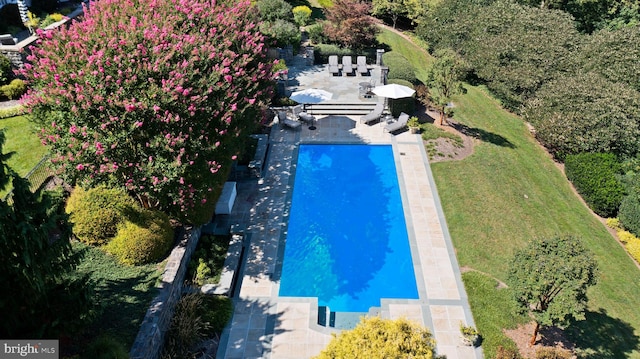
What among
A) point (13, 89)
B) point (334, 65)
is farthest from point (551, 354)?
point (13, 89)

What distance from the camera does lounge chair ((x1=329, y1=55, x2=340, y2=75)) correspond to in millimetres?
33312

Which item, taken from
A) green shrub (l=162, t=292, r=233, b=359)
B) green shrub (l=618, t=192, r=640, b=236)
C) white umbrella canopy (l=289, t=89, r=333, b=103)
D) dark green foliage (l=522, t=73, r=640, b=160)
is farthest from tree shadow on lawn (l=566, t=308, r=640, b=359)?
white umbrella canopy (l=289, t=89, r=333, b=103)

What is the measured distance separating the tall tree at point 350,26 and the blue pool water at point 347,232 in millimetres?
14581

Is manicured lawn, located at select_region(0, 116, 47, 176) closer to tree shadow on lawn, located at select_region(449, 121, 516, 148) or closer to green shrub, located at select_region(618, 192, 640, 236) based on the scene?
tree shadow on lawn, located at select_region(449, 121, 516, 148)

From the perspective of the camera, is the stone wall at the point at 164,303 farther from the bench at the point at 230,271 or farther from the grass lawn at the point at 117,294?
the bench at the point at 230,271

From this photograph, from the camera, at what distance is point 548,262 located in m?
13.4

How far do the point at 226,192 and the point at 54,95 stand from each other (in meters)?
7.88

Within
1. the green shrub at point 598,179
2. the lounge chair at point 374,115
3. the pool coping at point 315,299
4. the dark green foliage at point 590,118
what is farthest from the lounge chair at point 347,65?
the green shrub at point 598,179

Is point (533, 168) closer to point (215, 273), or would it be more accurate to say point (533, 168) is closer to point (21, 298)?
point (215, 273)

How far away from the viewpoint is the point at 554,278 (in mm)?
13078

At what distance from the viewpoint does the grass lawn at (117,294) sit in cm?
1302

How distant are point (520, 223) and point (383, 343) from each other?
12.9m

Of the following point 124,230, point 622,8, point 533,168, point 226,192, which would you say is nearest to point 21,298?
point 124,230

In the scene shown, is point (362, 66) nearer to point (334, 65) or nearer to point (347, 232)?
point (334, 65)
